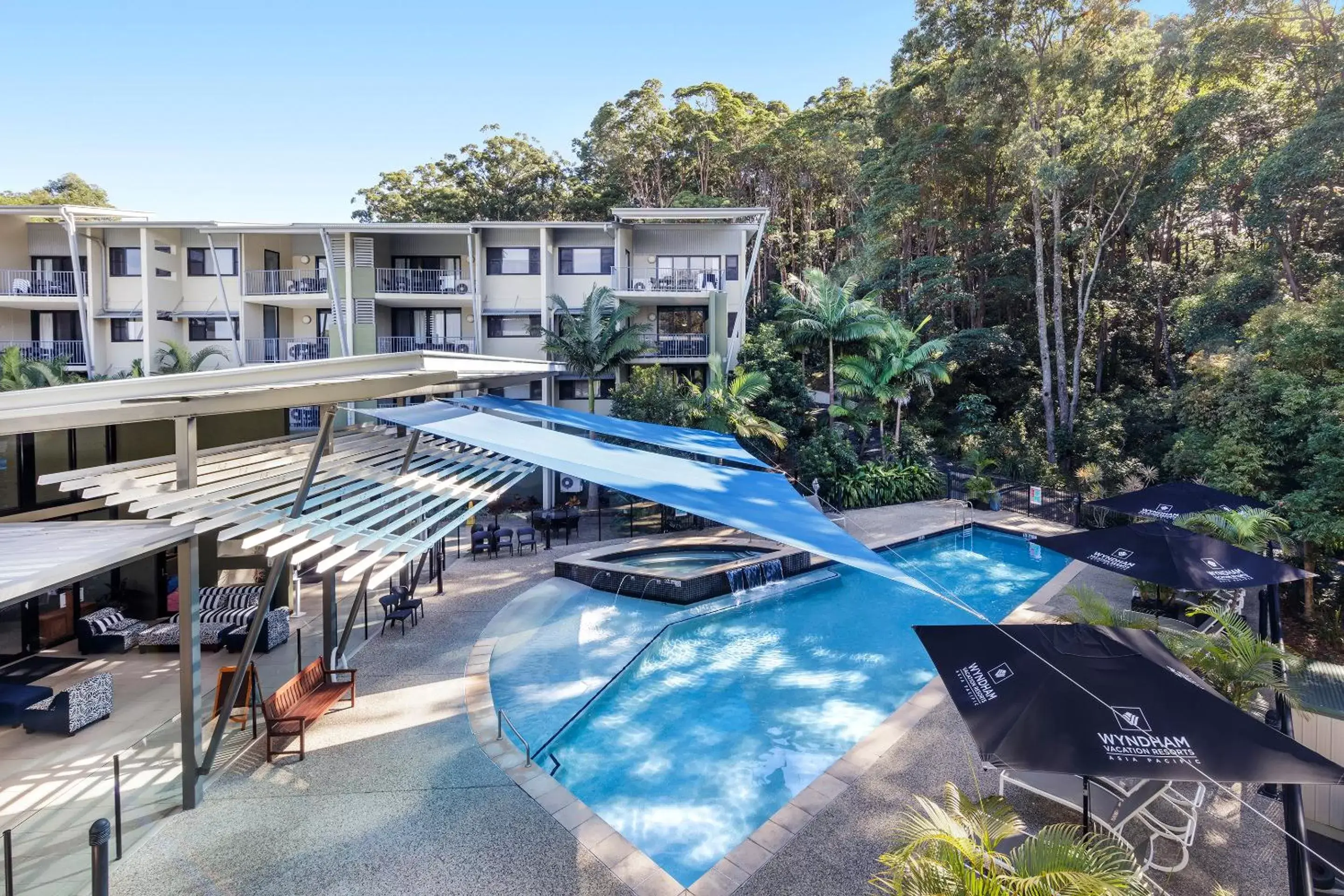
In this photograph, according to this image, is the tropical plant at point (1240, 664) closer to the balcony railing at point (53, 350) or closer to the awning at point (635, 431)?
the awning at point (635, 431)

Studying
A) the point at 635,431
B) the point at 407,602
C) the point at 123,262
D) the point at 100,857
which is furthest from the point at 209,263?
the point at 100,857

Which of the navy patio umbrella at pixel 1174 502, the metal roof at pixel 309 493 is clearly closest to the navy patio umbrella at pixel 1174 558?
the navy patio umbrella at pixel 1174 502

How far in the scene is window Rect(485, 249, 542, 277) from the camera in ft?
75.2

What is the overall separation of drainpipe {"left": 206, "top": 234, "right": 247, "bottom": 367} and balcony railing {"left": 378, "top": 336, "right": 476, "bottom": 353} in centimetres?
492

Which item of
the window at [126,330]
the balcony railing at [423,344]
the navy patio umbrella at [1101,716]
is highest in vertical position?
the window at [126,330]

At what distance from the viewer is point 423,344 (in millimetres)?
23094

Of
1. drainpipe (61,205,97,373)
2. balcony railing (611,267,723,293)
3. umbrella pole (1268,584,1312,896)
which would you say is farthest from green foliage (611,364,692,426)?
drainpipe (61,205,97,373)

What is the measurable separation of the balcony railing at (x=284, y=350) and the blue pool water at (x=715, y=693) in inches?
638

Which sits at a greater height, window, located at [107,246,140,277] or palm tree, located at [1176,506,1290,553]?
window, located at [107,246,140,277]

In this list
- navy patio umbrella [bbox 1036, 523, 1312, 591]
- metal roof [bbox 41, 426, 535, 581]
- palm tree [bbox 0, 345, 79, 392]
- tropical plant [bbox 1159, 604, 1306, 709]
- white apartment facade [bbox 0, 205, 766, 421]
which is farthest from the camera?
white apartment facade [bbox 0, 205, 766, 421]

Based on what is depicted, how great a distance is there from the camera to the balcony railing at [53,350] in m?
23.4

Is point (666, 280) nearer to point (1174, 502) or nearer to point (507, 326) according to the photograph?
point (507, 326)

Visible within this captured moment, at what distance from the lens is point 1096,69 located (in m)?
20.1

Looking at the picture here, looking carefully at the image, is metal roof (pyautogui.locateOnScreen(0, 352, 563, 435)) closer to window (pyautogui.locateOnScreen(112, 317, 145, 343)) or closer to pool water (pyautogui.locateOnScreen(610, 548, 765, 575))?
pool water (pyautogui.locateOnScreen(610, 548, 765, 575))
